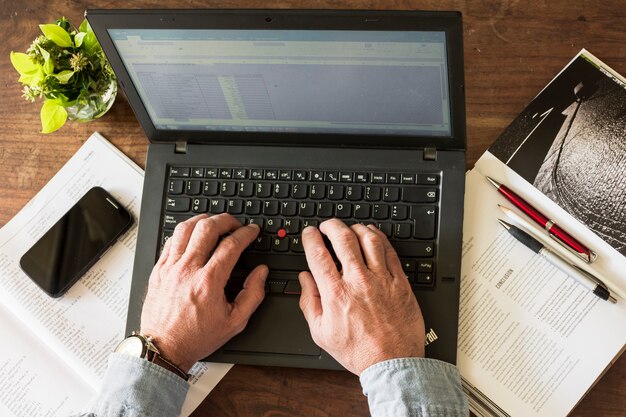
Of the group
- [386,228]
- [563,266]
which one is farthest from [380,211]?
[563,266]

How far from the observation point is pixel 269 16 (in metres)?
0.63

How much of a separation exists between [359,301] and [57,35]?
1.74ft

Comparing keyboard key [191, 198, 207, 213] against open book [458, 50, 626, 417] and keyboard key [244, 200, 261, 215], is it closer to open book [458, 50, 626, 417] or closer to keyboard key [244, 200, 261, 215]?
keyboard key [244, 200, 261, 215]

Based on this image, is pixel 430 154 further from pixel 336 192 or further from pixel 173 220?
pixel 173 220

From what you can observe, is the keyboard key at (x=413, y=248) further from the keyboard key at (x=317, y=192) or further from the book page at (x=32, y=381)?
the book page at (x=32, y=381)

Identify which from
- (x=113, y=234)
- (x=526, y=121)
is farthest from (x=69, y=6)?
(x=526, y=121)

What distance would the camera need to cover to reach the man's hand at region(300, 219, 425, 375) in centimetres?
71

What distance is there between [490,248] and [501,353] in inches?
5.2

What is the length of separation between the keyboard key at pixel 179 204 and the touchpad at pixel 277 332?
0.17 m

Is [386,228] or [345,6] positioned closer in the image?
[386,228]

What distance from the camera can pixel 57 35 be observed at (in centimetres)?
81

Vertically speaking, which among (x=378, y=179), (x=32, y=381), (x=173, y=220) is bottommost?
(x=32, y=381)

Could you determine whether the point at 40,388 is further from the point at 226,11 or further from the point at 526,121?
the point at 526,121

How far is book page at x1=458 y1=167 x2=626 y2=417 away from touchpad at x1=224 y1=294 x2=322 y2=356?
7.7 inches
